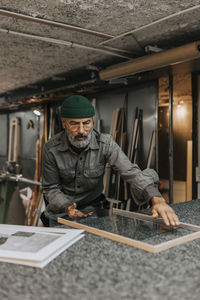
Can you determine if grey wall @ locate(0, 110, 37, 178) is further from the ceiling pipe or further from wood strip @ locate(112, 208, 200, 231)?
wood strip @ locate(112, 208, 200, 231)

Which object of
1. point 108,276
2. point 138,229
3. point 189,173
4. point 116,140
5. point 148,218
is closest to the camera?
point 108,276

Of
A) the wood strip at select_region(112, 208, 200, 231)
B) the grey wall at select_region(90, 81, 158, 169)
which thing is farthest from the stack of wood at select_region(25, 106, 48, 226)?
the wood strip at select_region(112, 208, 200, 231)

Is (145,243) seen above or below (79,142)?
below

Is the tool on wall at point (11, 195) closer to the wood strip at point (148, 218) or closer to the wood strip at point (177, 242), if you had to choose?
the wood strip at point (148, 218)

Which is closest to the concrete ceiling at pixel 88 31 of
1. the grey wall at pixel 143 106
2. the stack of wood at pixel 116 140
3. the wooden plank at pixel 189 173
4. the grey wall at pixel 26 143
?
the grey wall at pixel 143 106

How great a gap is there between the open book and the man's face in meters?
0.78

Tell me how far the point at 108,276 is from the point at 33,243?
1.30ft

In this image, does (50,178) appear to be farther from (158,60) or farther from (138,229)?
(158,60)

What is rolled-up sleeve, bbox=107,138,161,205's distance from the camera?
1921mm

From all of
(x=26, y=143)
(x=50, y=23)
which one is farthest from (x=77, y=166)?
(x=26, y=143)

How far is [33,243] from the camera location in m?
1.31

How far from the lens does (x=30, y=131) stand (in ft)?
19.4

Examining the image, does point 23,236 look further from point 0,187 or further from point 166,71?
point 0,187

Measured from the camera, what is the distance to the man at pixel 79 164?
2.09 metres
